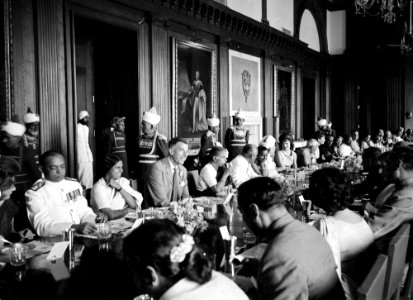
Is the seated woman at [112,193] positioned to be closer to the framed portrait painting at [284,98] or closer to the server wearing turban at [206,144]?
the server wearing turban at [206,144]

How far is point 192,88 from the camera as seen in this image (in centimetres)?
886

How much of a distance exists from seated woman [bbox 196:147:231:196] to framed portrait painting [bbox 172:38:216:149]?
102 inches

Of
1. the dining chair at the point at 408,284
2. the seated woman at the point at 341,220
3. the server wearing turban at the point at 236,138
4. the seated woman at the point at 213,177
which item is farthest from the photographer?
the server wearing turban at the point at 236,138

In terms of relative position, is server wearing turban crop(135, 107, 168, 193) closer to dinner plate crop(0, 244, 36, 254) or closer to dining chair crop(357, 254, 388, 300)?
dinner plate crop(0, 244, 36, 254)

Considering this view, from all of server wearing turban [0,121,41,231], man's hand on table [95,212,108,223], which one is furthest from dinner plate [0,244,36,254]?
server wearing turban [0,121,41,231]

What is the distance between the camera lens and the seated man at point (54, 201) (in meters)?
3.43

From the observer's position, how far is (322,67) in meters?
16.3

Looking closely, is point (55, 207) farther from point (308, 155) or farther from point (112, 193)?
point (308, 155)

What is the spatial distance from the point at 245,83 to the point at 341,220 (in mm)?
8695

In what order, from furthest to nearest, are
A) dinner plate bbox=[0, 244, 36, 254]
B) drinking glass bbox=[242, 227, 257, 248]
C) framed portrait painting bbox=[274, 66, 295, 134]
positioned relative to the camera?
framed portrait painting bbox=[274, 66, 295, 134] < drinking glass bbox=[242, 227, 257, 248] < dinner plate bbox=[0, 244, 36, 254]

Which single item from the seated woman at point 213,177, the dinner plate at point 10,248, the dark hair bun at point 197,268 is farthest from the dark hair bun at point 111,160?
the dark hair bun at point 197,268

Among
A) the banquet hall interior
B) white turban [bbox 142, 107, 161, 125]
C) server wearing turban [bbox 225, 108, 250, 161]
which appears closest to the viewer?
the banquet hall interior

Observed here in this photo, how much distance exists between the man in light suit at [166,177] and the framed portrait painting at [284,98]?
26.1ft

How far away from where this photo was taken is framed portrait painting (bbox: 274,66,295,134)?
12.7 metres
